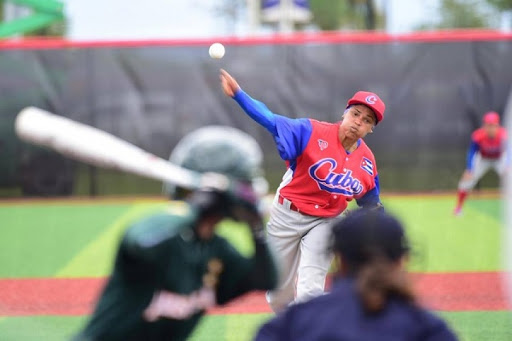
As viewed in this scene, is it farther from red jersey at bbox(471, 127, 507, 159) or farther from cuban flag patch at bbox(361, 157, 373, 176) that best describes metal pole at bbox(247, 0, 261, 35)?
cuban flag patch at bbox(361, 157, 373, 176)

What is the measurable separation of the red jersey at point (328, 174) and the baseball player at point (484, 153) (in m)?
7.98

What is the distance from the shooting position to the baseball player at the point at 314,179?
525 cm

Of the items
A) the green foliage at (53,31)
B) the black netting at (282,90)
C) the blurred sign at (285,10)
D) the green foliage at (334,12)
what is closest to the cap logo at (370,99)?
the black netting at (282,90)

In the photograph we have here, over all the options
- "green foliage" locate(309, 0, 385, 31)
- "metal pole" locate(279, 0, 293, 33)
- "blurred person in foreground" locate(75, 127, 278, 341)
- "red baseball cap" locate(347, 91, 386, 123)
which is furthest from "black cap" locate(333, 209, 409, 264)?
"green foliage" locate(309, 0, 385, 31)

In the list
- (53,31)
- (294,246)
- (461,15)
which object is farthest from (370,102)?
(461,15)

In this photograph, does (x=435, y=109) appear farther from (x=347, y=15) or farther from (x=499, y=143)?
(x=347, y=15)

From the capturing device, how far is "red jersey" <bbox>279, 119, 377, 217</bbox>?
5316 mm

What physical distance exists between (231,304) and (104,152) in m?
4.46

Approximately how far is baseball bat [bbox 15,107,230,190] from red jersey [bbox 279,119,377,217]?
277cm

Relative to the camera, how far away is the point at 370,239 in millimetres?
2439

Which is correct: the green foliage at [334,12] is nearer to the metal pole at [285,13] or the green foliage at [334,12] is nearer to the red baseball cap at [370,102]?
the metal pole at [285,13]

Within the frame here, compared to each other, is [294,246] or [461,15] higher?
[294,246]

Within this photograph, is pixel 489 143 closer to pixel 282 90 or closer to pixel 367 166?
pixel 282 90

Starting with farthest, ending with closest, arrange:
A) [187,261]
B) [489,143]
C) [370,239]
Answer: [489,143] → [187,261] → [370,239]
